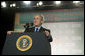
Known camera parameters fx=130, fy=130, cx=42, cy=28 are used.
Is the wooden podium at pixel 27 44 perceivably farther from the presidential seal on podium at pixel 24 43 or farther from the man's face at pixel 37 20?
the man's face at pixel 37 20

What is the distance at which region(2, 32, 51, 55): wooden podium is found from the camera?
0.91m

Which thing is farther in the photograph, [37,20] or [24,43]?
[37,20]

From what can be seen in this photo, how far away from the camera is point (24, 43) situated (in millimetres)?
963

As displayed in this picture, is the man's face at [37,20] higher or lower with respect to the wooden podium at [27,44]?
higher

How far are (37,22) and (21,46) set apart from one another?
0.40 metres

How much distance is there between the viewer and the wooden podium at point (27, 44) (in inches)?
36.0

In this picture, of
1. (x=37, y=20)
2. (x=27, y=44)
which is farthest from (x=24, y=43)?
(x=37, y=20)

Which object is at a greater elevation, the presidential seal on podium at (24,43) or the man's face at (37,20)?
the man's face at (37,20)

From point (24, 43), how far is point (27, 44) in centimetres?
3

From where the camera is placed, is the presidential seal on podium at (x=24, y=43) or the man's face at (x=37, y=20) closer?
the presidential seal on podium at (x=24, y=43)

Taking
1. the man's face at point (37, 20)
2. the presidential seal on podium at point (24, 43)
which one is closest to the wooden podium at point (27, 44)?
the presidential seal on podium at point (24, 43)

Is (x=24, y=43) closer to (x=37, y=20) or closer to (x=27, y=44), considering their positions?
(x=27, y=44)

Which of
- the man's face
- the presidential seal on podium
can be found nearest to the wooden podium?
the presidential seal on podium

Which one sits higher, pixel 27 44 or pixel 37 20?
pixel 37 20
